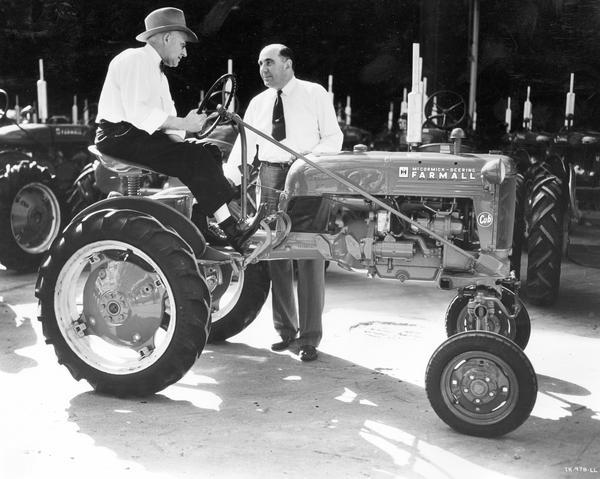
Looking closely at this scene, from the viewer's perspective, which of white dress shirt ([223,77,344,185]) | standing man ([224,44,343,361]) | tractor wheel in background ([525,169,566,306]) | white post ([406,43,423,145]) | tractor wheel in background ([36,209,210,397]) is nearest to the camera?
tractor wheel in background ([36,209,210,397])

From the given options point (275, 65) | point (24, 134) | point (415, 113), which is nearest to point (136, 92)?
point (275, 65)

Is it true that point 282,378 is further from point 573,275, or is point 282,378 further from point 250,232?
point 573,275

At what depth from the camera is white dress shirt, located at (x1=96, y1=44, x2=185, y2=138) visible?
389cm

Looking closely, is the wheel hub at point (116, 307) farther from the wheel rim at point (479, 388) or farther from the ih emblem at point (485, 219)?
the ih emblem at point (485, 219)

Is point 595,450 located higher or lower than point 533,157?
lower

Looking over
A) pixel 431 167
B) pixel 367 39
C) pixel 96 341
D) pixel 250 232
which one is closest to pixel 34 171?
pixel 96 341

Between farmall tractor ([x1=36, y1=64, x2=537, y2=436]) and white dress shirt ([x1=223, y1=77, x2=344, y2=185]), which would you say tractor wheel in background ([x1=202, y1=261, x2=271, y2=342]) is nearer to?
white dress shirt ([x1=223, y1=77, x2=344, y2=185])

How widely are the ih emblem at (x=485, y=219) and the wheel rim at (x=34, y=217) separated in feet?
14.5

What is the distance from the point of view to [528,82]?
11.9 meters

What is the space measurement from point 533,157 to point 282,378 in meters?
5.36

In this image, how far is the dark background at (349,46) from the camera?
11.0 m

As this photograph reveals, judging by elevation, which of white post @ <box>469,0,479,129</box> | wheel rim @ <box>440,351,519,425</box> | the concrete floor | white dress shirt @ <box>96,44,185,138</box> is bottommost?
the concrete floor

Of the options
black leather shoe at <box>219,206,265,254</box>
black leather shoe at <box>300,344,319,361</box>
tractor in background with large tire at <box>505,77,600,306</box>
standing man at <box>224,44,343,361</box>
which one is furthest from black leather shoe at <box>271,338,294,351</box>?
tractor in background with large tire at <box>505,77,600,306</box>

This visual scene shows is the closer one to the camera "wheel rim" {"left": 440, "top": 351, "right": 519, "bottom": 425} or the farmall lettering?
"wheel rim" {"left": 440, "top": 351, "right": 519, "bottom": 425}
